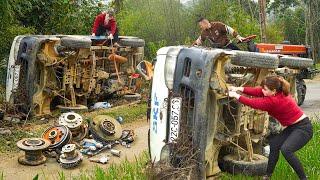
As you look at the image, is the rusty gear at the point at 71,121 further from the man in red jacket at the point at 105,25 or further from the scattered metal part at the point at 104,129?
the man in red jacket at the point at 105,25

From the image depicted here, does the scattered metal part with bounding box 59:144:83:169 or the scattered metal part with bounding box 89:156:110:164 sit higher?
the scattered metal part with bounding box 59:144:83:169

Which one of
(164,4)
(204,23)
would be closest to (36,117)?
(204,23)

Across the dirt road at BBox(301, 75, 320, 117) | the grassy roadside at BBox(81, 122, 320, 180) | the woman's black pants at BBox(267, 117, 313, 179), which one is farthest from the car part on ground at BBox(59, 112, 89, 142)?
the dirt road at BBox(301, 75, 320, 117)

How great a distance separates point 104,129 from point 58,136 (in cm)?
89

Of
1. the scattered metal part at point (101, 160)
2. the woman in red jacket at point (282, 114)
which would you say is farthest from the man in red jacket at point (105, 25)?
the woman in red jacket at point (282, 114)

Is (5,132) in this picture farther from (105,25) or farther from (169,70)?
(105,25)

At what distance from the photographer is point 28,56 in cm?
971

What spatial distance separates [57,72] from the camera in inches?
408

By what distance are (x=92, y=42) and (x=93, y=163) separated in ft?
14.3

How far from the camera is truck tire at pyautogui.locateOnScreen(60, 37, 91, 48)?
9898 millimetres

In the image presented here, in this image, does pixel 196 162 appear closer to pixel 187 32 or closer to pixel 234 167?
pixel 234 167

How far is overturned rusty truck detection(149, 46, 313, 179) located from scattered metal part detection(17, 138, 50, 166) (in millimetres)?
2019

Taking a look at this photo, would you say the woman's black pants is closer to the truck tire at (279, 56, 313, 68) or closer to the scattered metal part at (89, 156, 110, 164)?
the truck tire at (279, 56, 313, 68)

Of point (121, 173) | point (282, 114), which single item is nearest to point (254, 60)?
point (282, 114)
